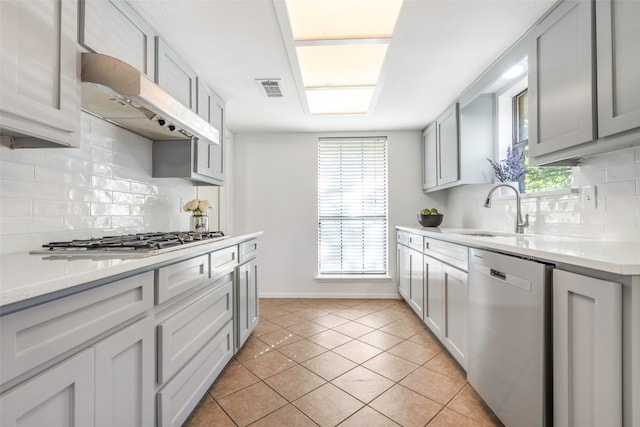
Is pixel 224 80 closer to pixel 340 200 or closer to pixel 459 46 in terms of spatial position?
pixel 459 46

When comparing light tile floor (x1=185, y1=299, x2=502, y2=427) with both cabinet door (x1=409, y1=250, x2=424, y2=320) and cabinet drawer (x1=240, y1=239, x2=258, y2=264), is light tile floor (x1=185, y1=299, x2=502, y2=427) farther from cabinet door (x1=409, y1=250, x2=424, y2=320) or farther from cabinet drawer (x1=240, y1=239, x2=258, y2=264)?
cabinet drawer (x1=240, y1=239, x2=258, y2=264)

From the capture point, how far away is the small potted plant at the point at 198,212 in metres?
2.40

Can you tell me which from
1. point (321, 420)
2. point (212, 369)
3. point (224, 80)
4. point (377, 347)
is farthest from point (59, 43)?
point (377, 347)

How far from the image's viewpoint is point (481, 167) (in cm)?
286

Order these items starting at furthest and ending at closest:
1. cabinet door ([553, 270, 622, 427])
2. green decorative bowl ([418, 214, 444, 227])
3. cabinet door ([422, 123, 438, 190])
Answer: cabinet door ([422, 123, 438, 190]) → green decorative bowl ([418, 214, 444, 227]) → cabinet door ([553, 270, 622, 427])

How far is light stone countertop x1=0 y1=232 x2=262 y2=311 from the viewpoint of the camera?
0.69 m

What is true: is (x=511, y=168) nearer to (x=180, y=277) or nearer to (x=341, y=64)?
(x=341, y=64)

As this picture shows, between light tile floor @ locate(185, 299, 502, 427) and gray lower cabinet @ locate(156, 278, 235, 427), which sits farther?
light tile floor @ locate(185, 299, 502, 427)

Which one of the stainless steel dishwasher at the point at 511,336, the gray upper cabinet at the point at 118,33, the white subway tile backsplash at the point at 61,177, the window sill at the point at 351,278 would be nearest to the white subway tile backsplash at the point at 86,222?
the white subway tile backsplash at the point at 61,177

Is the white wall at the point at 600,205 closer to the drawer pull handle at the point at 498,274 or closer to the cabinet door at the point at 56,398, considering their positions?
the drawer pull handle at the point at 498,274

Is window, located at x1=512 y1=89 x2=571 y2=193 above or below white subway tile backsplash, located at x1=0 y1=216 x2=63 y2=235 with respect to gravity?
above

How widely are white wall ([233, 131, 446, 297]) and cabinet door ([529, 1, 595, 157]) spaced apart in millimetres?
2234

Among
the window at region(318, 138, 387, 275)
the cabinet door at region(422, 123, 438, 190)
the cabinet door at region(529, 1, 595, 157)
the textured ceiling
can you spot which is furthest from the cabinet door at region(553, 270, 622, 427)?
the window at region(318, 138, 387, 275)

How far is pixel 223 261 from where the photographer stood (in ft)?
6.55
